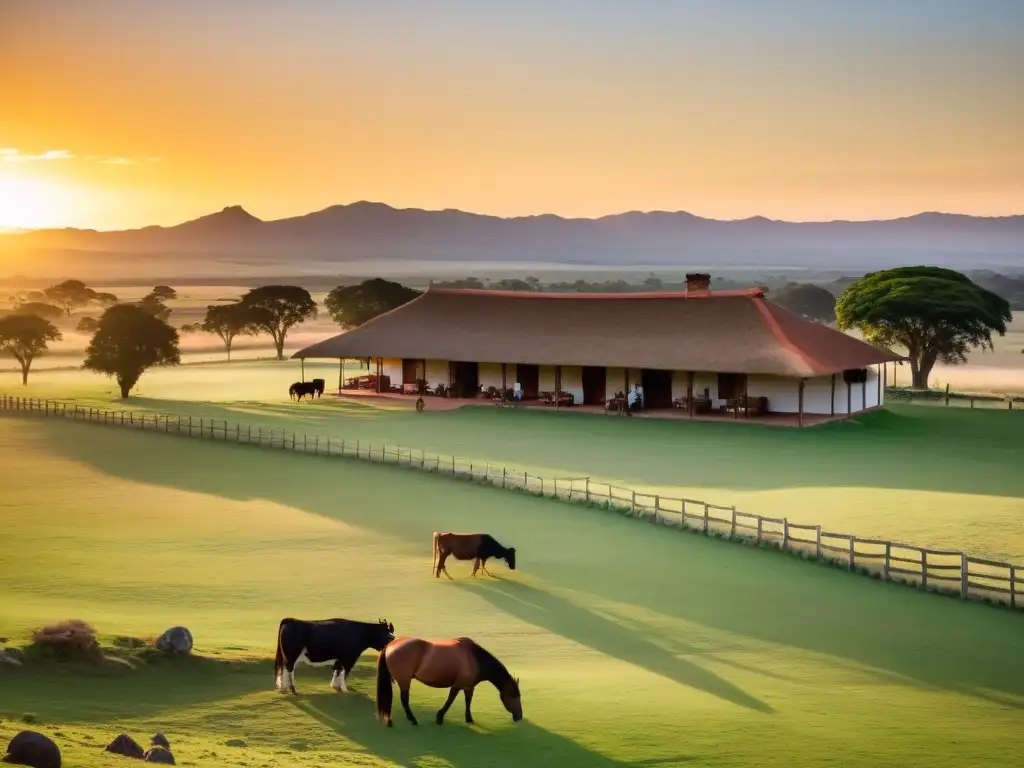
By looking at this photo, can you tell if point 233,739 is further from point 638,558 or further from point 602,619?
point 638,558

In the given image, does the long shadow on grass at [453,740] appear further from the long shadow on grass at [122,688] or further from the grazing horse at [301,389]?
the grazing horse at [301,389]

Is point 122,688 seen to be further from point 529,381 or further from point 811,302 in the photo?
point 811,302

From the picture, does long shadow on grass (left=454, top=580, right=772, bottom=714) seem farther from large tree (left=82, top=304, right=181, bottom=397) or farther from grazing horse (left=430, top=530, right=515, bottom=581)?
large tree (left=82, top=304, right=181, bottom=397)

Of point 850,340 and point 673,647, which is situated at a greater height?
point 850,340

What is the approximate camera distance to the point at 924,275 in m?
71.3

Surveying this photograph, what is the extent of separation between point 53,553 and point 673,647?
1439 centimetres

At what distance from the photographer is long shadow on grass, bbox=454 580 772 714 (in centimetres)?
1809

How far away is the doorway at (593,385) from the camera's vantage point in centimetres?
5806

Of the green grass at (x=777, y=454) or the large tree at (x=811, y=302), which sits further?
the large tree at (x=811, y=302)

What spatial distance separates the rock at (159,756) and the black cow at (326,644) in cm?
322

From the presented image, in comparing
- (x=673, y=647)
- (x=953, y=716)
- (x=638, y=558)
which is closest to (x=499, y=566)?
(x=638, y=558)

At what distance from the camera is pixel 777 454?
144 feet

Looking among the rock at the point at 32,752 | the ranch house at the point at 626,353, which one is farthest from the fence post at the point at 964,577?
the ranch house at the point at 626,353

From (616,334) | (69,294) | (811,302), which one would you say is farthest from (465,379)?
(69,294)
